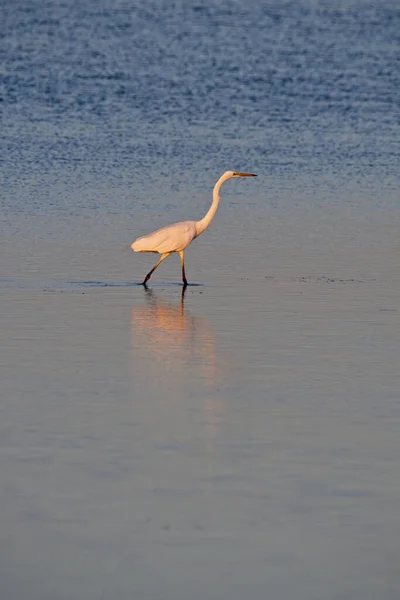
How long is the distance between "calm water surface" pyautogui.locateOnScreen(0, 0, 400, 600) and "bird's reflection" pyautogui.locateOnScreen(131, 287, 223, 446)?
35 mm

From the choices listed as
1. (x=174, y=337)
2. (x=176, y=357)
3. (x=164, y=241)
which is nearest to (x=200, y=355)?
(x=176, y=357)

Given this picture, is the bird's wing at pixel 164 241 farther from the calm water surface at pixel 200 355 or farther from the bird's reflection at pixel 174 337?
the bird's reflection at pixel 174 337

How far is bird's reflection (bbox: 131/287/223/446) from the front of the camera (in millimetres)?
9977

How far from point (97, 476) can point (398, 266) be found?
885 cm

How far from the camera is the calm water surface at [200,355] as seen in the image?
7105 millimetres

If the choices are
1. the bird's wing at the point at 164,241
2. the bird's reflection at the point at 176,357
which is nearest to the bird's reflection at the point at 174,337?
the bird's reflection at the point at 176,357

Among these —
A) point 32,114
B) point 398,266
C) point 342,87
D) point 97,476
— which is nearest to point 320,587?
point 97,476

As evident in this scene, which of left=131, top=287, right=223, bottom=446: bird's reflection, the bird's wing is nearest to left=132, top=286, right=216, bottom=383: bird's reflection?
Answer: left=131, top=287, right=223, bottom=446: bird's reflection

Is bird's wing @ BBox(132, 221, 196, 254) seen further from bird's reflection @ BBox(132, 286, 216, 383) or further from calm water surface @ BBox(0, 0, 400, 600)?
bird's reflection @ BBox(132, 286, 216, 383)

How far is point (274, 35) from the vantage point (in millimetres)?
51125

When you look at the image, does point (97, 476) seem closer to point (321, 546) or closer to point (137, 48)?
point (321, 546)

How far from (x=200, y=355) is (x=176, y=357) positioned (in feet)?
0.71

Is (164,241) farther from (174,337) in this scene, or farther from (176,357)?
(176,357)

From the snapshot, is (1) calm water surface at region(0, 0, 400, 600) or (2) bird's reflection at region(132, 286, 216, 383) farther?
(2) bird's reflection at region(132, 286, 216, 383)
